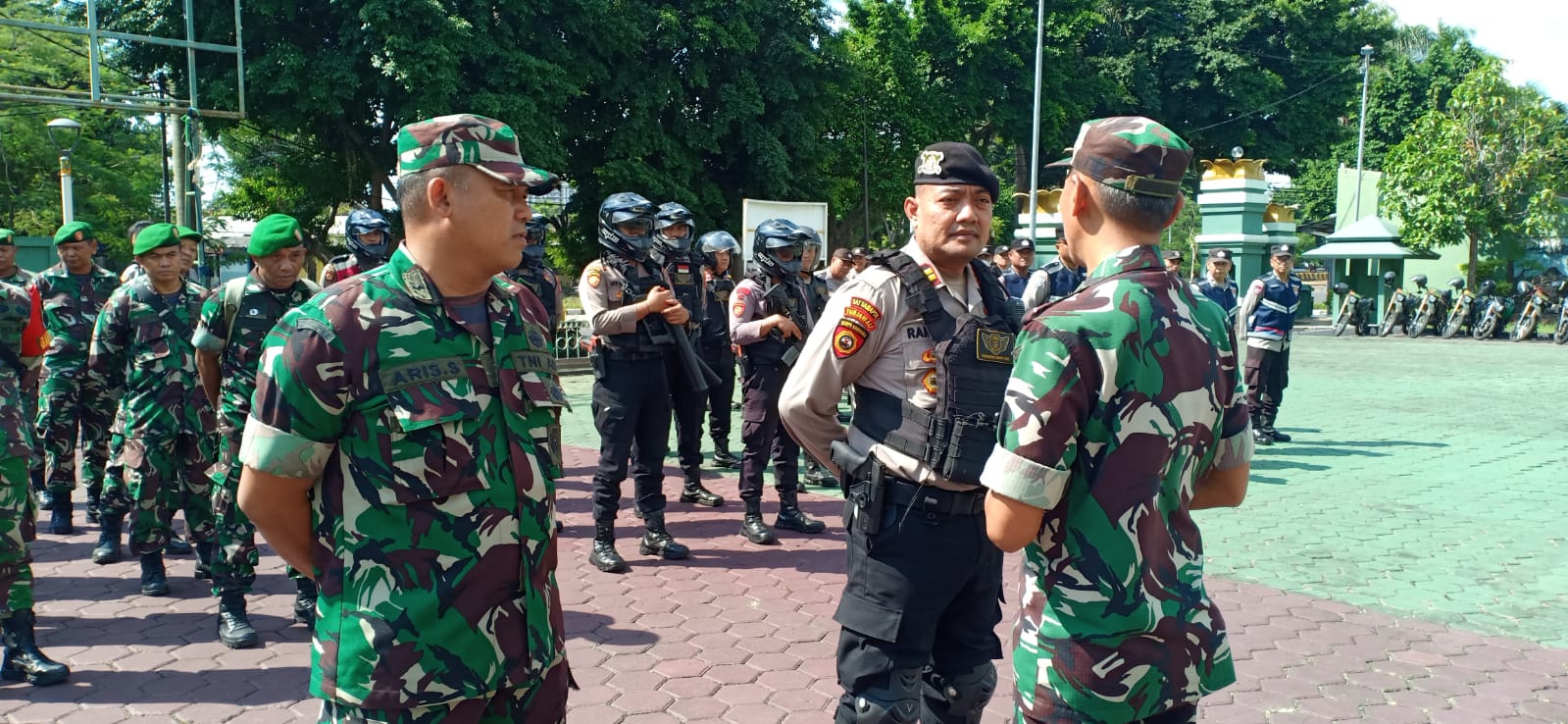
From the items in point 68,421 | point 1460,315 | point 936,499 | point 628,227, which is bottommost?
point 68,421

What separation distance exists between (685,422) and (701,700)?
137 inches

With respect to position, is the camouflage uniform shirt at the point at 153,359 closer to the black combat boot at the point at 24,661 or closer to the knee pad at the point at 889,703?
the black combat boot at the point at 24,661

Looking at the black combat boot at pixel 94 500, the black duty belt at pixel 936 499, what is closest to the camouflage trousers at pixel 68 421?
the black combat boot at pixel 94 500

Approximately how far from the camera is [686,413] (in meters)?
7.64

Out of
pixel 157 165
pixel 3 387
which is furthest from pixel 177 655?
pixel 157 165

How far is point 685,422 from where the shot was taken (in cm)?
777

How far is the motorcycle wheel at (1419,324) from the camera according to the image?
27.1 meters

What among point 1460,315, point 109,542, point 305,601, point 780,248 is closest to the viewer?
point 305,601

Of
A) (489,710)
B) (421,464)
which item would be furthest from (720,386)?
(421,464)

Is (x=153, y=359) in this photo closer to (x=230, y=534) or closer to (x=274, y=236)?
(x=230, y=534)

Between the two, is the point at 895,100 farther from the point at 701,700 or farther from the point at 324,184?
the point at 701,700

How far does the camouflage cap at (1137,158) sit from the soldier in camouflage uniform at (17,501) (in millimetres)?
4563

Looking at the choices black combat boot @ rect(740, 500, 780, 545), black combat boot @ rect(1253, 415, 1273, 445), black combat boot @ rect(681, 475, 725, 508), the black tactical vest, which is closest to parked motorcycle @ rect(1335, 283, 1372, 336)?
black combat boot @ rect(1253, 415, 1273, 445)

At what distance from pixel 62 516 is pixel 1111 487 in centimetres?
785
